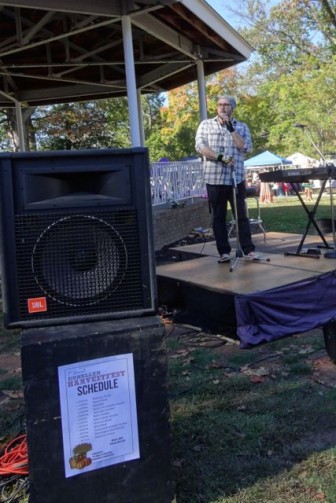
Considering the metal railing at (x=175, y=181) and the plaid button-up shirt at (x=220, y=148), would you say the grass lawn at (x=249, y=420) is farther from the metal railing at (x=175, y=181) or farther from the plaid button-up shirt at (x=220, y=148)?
the metal railing at (x=175, y=181)

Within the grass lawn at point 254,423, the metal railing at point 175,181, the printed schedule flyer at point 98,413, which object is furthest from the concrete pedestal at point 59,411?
the metal railing at point 175,181

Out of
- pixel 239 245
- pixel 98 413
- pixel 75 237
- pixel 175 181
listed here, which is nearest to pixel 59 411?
pixel 98 413

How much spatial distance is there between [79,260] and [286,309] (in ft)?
6.82

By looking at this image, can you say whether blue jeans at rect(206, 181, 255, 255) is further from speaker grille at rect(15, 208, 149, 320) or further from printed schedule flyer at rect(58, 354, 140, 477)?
printed schedule flyer at rect(58, 354, 140, 477)

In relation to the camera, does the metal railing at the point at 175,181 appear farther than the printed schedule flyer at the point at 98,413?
Yes

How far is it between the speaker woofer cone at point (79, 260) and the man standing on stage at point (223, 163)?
101 inches

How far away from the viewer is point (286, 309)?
390 centimetres

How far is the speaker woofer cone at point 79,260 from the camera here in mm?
2256

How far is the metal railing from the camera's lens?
995 cm

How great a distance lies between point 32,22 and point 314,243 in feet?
20.5

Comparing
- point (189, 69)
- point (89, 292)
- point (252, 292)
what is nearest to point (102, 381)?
point (89, 292)

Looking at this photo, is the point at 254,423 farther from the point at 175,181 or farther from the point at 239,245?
the point at 175,181

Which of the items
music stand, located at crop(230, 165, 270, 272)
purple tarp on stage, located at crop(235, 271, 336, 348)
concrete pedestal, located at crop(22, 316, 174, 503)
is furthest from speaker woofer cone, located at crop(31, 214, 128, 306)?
music stand, located at crop(230, 165, 270, 272)

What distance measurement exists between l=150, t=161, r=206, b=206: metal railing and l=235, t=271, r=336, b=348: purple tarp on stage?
5.45 metres
